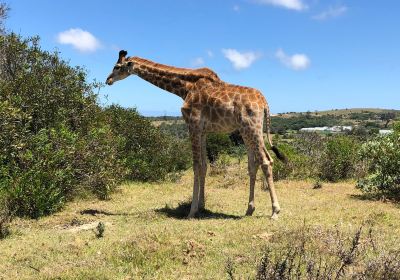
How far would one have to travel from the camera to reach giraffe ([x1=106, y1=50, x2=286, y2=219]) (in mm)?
10250

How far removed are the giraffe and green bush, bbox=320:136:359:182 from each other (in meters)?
6.83

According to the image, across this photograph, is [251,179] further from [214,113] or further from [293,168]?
[293,168]

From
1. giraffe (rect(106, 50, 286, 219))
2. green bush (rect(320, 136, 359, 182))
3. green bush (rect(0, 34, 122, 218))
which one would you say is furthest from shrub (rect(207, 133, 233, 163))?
giraffe (rect(106, 50, 286, 219))

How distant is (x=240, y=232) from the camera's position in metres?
8.56

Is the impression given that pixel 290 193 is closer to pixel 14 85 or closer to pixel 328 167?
pixel 328 167

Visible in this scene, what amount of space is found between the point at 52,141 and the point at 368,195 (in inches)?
375

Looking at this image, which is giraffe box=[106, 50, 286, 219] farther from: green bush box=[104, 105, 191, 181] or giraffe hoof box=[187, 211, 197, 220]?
green bush box=[104, 105, 191, 181]

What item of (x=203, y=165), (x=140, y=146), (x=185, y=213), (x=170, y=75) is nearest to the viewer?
(x=203, y=165)

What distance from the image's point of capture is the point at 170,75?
1154 centimetres

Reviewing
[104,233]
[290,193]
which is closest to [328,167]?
[290,193]

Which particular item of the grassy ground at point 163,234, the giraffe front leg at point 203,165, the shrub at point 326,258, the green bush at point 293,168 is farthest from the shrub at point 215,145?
the shrub at point 326,258

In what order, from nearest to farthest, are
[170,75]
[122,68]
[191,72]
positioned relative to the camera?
[191,72] < [170,75] < [122,68]

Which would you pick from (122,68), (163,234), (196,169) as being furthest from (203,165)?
(122,68)

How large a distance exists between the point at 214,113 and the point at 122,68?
3.26m
